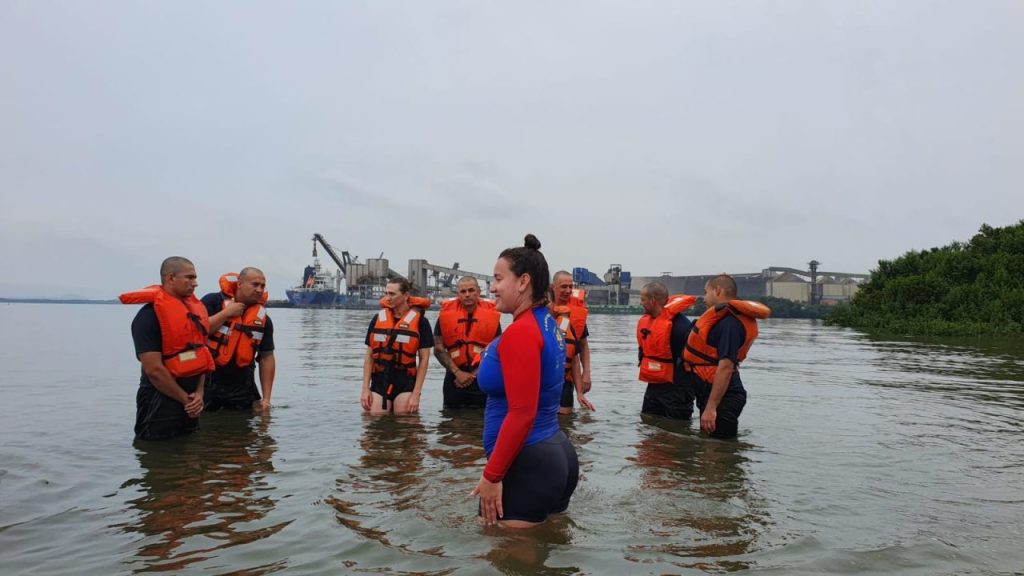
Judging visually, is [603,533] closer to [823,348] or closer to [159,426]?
[159,426]

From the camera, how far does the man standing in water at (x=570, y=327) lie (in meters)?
9.47

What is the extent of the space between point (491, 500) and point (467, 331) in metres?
5.76

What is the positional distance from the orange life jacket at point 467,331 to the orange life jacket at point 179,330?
3422mm

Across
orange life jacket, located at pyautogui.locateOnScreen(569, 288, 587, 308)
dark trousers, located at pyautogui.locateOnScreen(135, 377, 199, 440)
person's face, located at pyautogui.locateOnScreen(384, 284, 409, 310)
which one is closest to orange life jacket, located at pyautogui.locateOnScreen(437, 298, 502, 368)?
person's face, located at pyautogui.locateOnScreen(384, 284, 409, 310)

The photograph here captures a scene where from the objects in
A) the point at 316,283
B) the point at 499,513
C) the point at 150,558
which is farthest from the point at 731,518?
the point at 316,283

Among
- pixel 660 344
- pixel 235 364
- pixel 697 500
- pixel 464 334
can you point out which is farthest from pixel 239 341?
pixel 697 500

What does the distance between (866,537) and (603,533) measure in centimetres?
187

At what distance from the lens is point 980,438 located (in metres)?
8.52

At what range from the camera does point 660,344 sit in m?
8.91

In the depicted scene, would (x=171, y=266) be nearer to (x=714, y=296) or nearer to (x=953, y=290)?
(x=714, y=296)

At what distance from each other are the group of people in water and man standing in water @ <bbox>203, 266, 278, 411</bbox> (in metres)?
0.02

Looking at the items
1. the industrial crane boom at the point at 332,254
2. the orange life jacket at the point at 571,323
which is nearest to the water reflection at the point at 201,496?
the orange life jacket at the point at 571,323

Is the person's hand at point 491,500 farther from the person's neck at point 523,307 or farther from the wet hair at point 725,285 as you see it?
the wet hair at point 725,285

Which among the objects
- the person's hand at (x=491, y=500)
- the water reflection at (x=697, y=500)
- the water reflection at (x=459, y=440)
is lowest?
the water reflection at (x=459, y=440)
